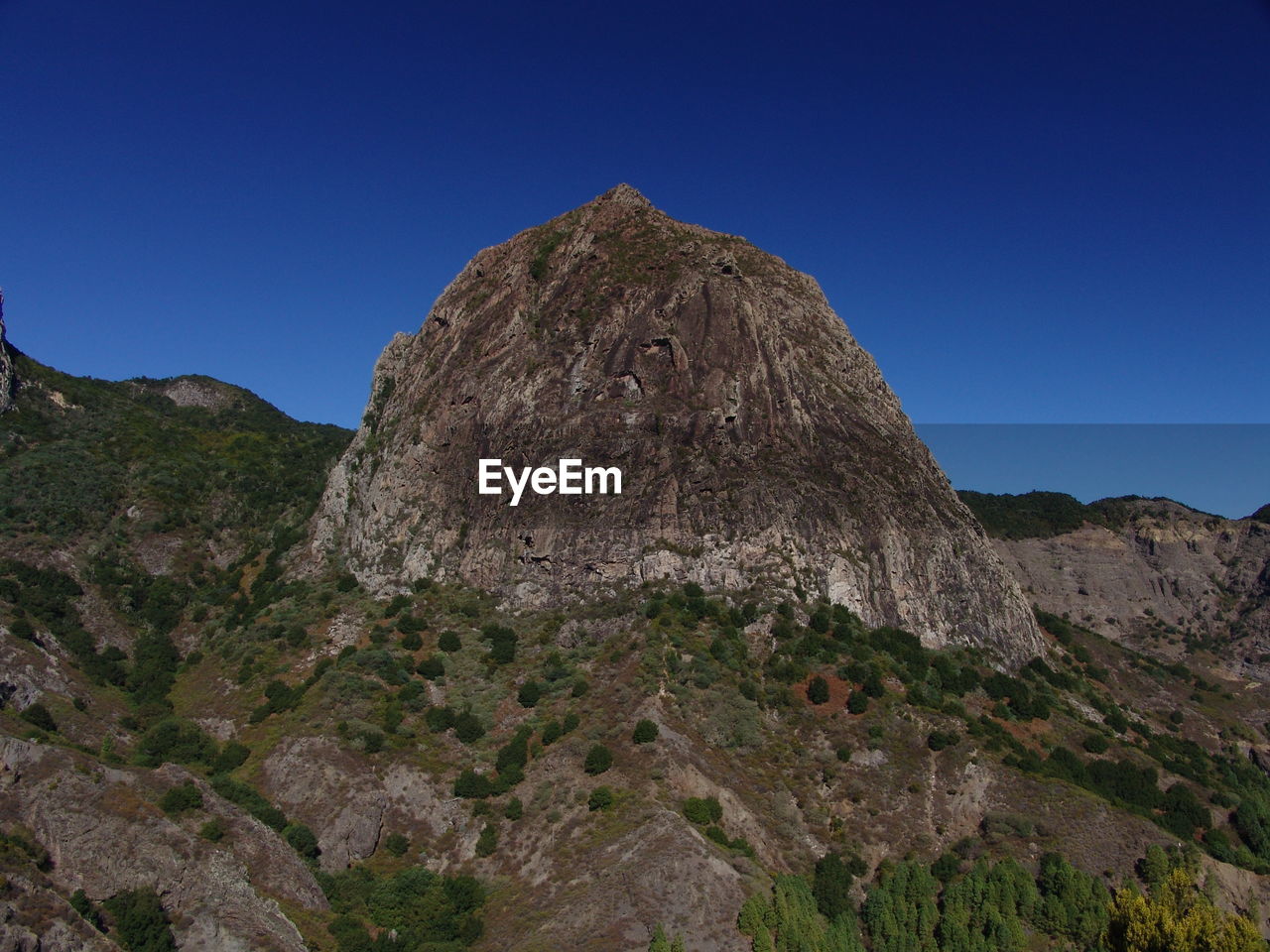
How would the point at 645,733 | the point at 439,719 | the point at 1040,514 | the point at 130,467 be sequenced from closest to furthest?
the point at 645,733, the point at 439,719, the point at 130,467, the point at 1040,514

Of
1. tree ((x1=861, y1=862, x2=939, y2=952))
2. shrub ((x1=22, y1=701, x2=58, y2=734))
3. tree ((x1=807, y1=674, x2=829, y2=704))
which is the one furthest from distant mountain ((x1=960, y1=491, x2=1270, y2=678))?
shrub ((x1=22, y1=701, x2=58, y2=734))

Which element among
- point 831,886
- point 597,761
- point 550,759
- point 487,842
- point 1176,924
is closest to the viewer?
point 1176,924

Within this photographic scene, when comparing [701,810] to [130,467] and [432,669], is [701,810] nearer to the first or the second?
[432,669]

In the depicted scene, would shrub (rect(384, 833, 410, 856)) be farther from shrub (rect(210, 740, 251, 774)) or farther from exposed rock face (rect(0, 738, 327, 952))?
shrub (rect(210, 740, 251, 774))

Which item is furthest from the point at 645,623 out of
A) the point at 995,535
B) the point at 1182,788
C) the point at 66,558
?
the point at 995,535

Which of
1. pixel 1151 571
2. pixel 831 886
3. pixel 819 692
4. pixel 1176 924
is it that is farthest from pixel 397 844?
pixel 1151 571

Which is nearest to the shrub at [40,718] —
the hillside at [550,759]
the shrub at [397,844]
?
the hillside at [550,759]

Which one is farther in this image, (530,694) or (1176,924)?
(530,694)

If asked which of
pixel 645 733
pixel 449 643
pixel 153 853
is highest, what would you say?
pixel 449 643
